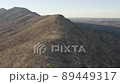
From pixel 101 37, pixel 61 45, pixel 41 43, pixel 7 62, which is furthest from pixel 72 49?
pixel 101 37

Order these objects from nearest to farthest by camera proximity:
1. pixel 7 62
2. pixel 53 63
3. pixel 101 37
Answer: pixel 53 63 < pixel 7 62 < pixel 101 37

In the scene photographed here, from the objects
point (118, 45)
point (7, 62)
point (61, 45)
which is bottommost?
point (118, 45)

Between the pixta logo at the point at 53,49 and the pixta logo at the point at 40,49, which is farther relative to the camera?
the pixta logo at the point at 53,49

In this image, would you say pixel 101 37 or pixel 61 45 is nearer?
pixel 61 45

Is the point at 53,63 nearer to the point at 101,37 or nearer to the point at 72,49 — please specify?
the point at 72,49

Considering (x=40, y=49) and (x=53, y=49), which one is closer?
(x=40, y=49)

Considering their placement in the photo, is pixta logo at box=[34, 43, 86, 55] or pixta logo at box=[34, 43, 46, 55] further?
pixta logo at box=[34, 43, 86, 55]

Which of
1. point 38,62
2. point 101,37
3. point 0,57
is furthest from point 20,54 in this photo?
point 101,37

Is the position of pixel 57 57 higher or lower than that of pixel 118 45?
higher

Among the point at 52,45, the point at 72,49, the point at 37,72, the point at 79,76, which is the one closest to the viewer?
the point at 79,76

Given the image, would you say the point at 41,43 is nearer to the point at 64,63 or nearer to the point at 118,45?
the point at 64,63
